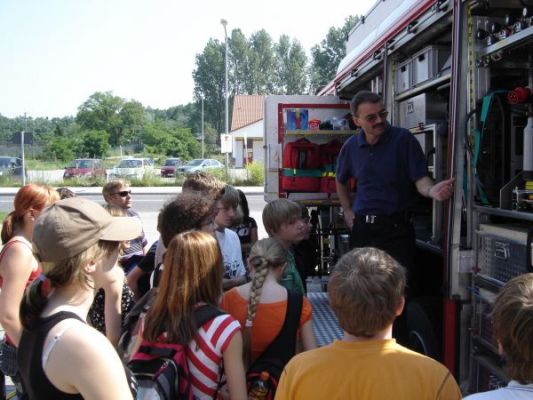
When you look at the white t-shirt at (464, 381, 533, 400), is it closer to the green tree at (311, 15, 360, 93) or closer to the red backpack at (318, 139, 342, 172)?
the red backpack at (318, 139, 342, 172)

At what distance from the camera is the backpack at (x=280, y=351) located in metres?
2.38

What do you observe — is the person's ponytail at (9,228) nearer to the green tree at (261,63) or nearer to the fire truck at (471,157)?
the fire truck at (471,157)

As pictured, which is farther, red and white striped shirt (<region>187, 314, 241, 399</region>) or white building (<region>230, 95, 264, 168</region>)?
white building (<region>230, 95, 264, 168</region>)

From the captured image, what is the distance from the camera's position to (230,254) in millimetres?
3592

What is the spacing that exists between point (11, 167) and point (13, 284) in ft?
Answer: 103

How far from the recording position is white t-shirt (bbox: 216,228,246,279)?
11.5 ft

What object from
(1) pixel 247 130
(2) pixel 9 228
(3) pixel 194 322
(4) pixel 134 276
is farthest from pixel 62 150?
(3) pixel 194 322

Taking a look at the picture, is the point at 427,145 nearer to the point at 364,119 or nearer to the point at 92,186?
the point at 364,119

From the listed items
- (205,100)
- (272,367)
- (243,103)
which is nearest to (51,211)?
(272,367)

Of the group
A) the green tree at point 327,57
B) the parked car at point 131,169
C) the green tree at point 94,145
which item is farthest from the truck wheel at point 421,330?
the green tree at point 327,57

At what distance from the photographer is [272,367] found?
240 cm

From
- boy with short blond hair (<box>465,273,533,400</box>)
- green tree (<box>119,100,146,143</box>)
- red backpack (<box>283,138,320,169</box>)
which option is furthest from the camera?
green tree (<box>119,100,146,143</box>)

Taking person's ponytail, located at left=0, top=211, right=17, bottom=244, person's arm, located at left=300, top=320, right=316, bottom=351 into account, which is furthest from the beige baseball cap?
person's ponytail, located at left=0, top=211, right=17, bottom=244

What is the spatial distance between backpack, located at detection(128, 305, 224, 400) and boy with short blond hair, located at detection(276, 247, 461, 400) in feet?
1.43
